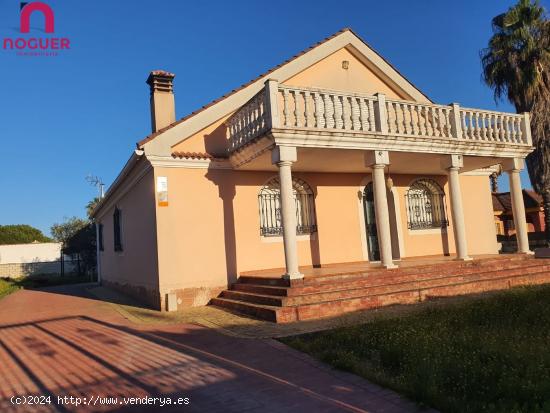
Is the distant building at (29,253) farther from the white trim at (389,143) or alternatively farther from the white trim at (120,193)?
the white trim at (389,143)

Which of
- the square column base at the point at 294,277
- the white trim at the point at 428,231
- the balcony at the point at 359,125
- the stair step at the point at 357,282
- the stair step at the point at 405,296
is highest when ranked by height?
the balcony at the point at 359,125

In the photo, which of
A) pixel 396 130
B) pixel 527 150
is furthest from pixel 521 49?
pixel 396 130

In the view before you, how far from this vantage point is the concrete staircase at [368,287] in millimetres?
8562

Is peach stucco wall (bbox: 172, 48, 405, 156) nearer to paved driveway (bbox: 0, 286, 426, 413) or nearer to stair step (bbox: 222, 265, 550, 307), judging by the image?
stair step (bbox: 222, 265, 550, 307)

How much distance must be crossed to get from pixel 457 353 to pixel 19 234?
70.3m

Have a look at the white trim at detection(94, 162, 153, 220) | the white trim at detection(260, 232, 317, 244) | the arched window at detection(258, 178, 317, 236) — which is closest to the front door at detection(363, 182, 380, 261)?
the arched window at detection(258, 178, 317, 236)

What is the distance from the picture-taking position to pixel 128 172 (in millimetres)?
13016

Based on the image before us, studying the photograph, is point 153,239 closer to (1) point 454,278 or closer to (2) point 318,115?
(2) point 318,115

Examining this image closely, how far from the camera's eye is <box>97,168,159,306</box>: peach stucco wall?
445 inches

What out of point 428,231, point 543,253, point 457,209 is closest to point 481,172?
point 428,231

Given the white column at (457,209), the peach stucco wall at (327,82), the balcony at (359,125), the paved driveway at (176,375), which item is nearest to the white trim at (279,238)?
the balcony at (359,125)

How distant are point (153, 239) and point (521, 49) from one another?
1614 centimetres

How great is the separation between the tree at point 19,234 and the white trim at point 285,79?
60.0 meters

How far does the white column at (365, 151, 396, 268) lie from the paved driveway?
4.63 metres
